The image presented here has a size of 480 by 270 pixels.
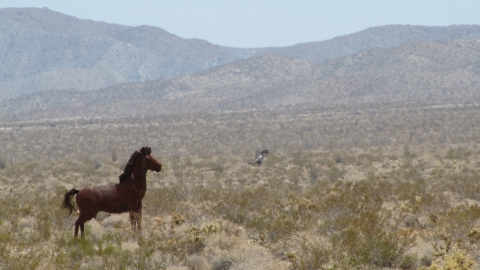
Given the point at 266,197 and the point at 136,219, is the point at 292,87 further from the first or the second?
the point at 136,219

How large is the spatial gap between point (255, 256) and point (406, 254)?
230 centimetres

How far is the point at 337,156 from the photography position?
1168 inches

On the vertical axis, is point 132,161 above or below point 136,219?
above

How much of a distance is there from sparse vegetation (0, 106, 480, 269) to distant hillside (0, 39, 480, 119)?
31.9 metres

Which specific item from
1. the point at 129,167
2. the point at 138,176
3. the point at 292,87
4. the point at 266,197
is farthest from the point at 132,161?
the point at 292,87

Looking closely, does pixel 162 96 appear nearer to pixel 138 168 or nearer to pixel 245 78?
pixel 245 78

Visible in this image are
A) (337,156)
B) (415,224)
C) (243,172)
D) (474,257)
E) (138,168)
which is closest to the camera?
(474,257)

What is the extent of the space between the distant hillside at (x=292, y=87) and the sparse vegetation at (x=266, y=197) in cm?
3187

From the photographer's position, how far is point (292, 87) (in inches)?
4011

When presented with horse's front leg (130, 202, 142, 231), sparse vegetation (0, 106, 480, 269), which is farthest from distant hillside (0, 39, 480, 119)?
horse's front leg (130, 202, 142, 231)

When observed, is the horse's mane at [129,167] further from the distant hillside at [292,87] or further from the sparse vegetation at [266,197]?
the distant hillside at [292,87]

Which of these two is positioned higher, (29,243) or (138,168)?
(138,168)

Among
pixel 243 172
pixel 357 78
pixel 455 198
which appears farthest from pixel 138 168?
pixel 357 78

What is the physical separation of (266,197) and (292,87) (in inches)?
3491
